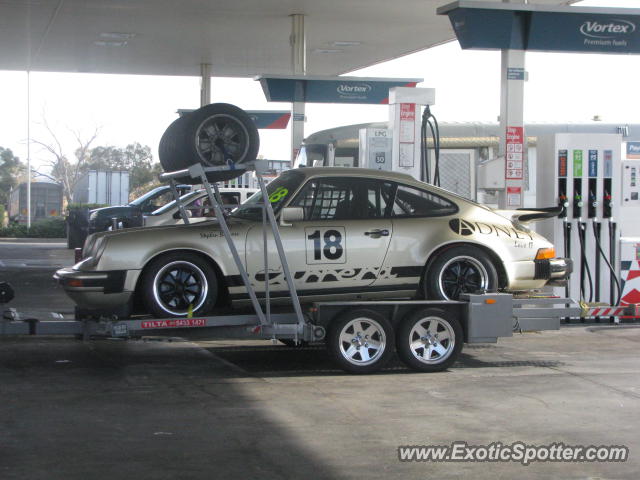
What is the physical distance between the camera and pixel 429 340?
9.17m

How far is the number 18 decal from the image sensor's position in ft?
30.0

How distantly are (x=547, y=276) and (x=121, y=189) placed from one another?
3816 cm

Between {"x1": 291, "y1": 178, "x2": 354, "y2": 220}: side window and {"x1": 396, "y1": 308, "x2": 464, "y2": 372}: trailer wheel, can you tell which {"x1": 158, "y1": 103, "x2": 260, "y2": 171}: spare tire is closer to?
{"x1": 291, "y1": 178, "x2": 354, "y2": 220}: side window

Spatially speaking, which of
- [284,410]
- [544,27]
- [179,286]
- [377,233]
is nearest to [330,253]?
[377,233]

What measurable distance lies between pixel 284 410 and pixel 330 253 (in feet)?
7.03

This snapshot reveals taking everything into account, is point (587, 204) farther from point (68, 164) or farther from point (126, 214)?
point (68, 164)

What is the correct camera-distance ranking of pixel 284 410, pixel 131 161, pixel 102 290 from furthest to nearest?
pixel 131 161 < pixel 102 290 < pixel 284 410

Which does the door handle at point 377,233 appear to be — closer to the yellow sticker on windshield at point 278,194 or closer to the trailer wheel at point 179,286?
the yellow sticker on windshield at point 278,194

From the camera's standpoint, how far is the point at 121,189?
45812 millimetres

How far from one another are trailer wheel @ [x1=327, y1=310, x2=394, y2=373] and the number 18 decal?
0.62m

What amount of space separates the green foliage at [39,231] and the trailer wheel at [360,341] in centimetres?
3446

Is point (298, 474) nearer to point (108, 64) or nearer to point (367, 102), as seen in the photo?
point (367, 102)

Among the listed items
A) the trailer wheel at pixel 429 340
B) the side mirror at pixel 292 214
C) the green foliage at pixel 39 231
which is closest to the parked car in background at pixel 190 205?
the side mirror at pixel 292 214

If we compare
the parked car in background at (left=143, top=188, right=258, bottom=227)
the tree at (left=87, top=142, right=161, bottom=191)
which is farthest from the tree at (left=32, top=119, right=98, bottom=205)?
the parked car in background at (left=143, top=188, right=258, bottom=227)
